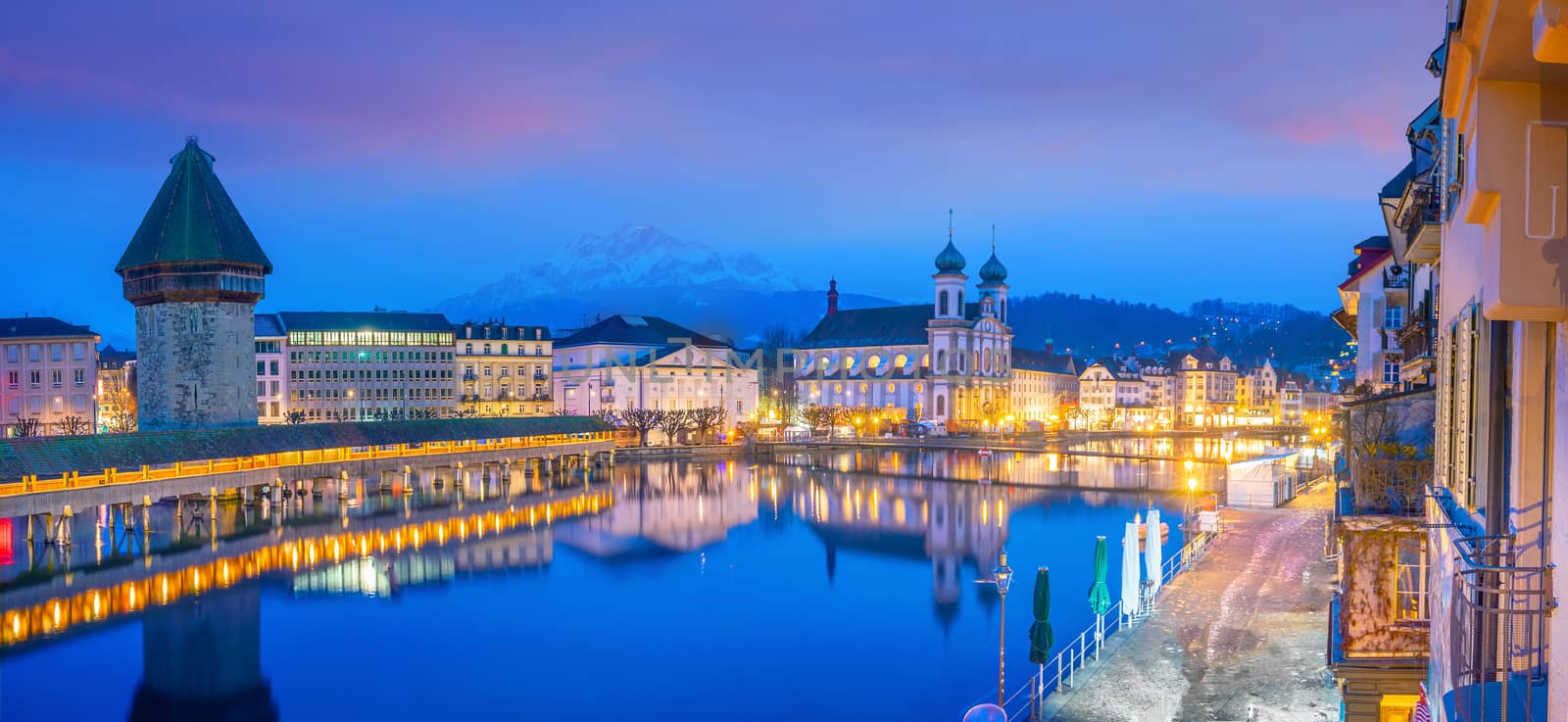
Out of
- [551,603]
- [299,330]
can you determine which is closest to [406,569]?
[551,603]

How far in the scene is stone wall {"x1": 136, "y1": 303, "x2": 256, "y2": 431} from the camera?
47500 millimetres

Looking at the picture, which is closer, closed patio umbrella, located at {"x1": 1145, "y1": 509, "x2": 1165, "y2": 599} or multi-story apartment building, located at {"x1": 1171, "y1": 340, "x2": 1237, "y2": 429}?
closed patio umbrella, located at {"x1": 1145, "y1": 509, "x2": 1165, "y2": 599}

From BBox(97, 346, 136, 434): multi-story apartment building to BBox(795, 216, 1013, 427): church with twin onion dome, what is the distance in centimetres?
6423

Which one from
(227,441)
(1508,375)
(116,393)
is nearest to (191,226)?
(227,441)

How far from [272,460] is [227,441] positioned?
2.50 meters

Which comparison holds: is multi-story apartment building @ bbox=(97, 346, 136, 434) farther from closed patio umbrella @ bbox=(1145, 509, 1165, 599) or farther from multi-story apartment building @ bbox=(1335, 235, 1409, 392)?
multi-story apartment building @ bbox=(1335, 235, 1409, 392)

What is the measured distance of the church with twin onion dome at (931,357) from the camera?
359ft

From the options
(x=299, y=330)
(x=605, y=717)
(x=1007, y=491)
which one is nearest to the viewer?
(x=605, y=717)

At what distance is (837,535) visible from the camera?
42375 millimetres

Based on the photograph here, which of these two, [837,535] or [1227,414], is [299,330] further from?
[1227,414]

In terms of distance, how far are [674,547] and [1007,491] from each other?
2284cm

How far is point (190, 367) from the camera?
156 ft

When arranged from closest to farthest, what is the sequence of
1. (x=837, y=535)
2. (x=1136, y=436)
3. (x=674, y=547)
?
(x=674, y=547) < (x=837, y=535) < (x=1136, y=436)

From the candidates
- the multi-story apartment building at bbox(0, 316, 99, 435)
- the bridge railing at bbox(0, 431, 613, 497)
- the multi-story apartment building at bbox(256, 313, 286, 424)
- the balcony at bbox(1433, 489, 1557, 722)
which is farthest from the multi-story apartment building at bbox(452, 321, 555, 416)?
the balcony at bbox(1433, 489, 1557, 722)
